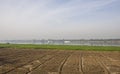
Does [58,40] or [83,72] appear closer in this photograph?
[83,72]

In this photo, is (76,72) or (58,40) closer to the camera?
(76,72)

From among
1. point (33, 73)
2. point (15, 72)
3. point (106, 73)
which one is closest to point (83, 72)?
point (106, 73)

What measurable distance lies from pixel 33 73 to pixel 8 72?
1501mm

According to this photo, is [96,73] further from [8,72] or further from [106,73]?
[8,72]

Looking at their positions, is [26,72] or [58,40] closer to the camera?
[26,72]

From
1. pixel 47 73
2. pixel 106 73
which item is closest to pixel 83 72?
A: pixel 106 73

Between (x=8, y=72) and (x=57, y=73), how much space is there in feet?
9.39

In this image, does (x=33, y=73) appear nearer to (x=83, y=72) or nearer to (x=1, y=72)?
(x=1, y=72)

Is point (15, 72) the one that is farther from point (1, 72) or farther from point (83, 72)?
point (83, 72)

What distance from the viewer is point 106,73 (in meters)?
11.2

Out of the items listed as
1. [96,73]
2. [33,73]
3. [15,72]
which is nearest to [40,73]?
[33,73]

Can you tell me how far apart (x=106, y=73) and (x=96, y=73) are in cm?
60

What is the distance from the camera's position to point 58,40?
109 m

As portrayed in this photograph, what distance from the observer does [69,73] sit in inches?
434
